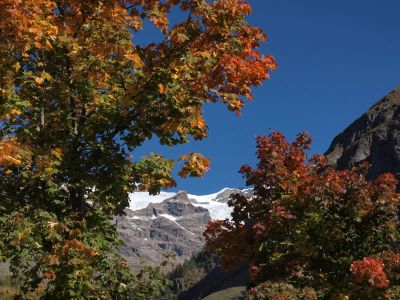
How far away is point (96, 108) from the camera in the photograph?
45.0ft

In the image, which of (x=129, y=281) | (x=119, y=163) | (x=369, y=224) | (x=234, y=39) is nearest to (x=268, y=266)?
(x=369, y=224)

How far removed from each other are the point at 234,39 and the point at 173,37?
1344 mm

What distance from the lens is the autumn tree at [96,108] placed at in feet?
37.0

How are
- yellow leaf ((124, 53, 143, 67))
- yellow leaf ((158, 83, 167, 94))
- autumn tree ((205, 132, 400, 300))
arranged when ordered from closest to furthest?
yellow leaf ((158, 83, 167, 94)), yellow leaf ((124, 53, 143, 67)), autumn tree ((205, 132, 400, 300))

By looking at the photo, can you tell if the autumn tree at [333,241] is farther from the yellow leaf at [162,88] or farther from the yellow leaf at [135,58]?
the yellow leaf at [135,58]

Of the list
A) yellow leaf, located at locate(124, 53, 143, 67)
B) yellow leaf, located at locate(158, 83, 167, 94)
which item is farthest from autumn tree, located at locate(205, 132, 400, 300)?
yellow leaf, located at locate(124, 53, 143, 67)

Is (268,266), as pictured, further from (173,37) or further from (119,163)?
(173,37)

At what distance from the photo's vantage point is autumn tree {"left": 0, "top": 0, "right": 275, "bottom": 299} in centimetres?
1127

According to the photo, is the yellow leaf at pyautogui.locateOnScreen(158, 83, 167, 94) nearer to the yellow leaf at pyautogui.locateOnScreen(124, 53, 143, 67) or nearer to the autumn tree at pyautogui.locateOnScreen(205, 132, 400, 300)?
the yellow leaf at pyautogui.locateOnScreen(124, 53, 143, 67)

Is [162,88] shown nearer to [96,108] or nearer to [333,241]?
[96,108]

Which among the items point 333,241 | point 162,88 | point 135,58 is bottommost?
point 333,241

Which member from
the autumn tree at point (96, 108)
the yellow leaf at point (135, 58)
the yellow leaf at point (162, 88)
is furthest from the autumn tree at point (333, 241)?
the yellow leaf at point (135, 58)

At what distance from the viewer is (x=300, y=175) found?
23.8 metres

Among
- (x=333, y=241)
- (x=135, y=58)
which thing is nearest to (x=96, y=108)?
(x=135, y=58)
